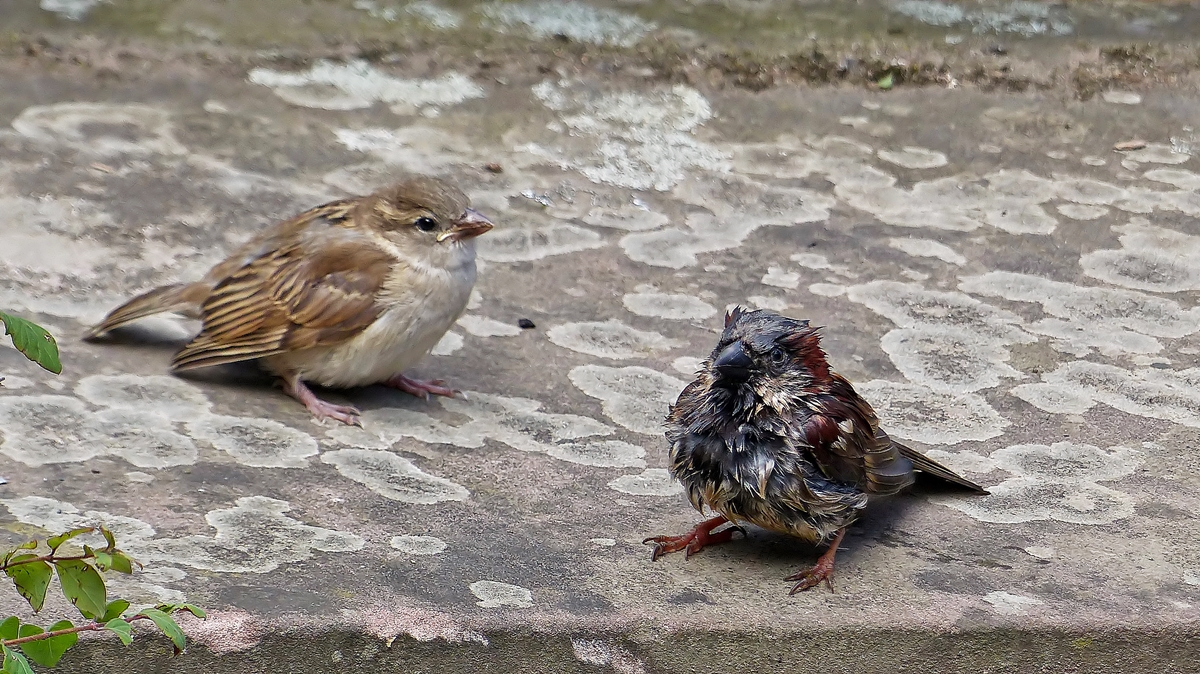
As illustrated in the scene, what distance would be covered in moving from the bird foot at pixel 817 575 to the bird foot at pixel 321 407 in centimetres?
187

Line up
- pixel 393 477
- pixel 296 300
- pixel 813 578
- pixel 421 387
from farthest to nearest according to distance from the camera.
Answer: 1. pixel 421 387
2. pixel 296 300
3. pixel 393 477
4. pixel 813 578

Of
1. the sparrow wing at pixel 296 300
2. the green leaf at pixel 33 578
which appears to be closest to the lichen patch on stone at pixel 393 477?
the sparrow wing at pixel 296 300

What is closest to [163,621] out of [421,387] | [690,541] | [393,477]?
[690,541]

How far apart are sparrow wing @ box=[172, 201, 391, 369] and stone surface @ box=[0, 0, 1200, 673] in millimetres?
172

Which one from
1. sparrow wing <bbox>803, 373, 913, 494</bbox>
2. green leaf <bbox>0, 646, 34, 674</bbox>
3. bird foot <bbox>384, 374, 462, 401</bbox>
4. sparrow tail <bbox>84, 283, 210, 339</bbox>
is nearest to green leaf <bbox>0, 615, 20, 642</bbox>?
green leaf <bbox>0, 646, 34, 674</bbox>

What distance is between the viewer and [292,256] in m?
5.06

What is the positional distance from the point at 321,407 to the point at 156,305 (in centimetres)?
83

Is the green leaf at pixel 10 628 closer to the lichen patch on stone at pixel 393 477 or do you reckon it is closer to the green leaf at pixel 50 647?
the green leaf at pixel 50 647

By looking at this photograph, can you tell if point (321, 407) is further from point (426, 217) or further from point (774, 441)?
point (774, 441)

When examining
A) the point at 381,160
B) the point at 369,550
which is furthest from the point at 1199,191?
the point at 369,550

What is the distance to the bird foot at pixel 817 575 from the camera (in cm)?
341

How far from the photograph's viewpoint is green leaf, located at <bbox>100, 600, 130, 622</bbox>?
7.99 ft

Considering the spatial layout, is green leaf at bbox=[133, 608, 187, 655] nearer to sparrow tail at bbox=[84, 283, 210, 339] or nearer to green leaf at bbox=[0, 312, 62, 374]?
green leaf at bbox=[0, 312, 62, 374]

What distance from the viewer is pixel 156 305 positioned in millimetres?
5090
